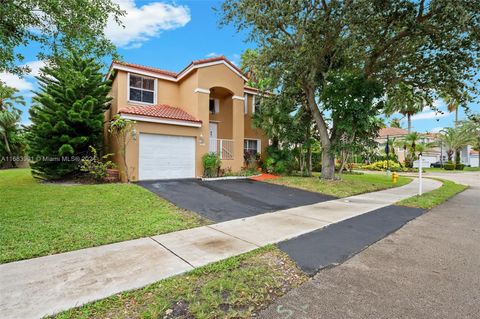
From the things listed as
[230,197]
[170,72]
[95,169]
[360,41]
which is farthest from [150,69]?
[360,41]

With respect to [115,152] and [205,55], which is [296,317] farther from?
[205,55]

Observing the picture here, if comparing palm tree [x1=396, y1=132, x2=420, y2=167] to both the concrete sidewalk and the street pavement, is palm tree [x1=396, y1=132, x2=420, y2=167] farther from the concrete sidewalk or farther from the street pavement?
the concrete sidewalk

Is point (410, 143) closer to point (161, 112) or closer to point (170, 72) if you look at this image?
point (170, 72)

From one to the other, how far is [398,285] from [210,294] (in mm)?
2412

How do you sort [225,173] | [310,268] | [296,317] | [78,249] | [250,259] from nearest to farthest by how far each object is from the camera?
[296,317], [310,268], [250,259], [78,249], [225,173]

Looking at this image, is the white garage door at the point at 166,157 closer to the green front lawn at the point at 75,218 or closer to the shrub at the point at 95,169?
the shrub at the point at 95,169

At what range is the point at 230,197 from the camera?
30.3 feet

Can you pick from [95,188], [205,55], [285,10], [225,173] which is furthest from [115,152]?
[285,10]

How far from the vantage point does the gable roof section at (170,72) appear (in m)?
13.2

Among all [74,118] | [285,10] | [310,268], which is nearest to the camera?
[310,268]

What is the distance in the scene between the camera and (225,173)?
1430 centimetres

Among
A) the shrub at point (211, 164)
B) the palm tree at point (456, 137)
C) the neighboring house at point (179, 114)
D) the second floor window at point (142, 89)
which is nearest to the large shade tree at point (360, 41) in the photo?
the neighboring house at point (179, 114)

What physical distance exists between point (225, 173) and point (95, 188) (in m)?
6.61

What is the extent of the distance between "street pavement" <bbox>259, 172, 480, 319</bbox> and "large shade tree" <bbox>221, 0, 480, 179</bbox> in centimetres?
828
